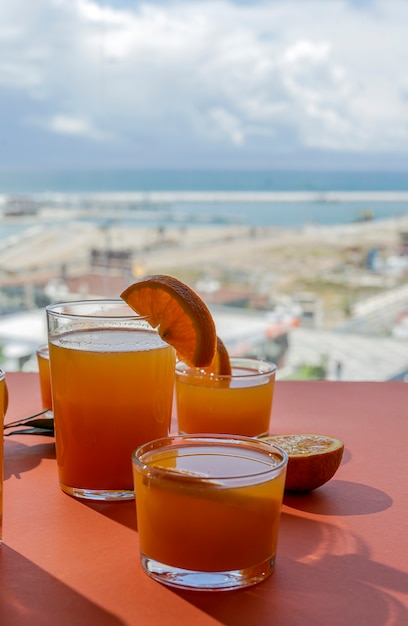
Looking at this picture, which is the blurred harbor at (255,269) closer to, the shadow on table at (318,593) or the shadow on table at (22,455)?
the shadow on table at (22,455)

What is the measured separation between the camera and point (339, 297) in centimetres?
1366

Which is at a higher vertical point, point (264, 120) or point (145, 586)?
point (264, 120)

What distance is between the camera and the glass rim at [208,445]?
576mm

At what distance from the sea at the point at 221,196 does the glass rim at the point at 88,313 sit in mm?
14037

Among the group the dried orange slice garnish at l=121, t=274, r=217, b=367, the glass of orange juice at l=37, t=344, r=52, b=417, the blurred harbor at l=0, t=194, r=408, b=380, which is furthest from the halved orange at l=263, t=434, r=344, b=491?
the blurred harbor at l=0, t=194, r=408, b=380

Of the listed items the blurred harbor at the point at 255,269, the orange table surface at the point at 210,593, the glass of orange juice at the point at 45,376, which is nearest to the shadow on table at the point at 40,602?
the orange table surface at the point at 210,593

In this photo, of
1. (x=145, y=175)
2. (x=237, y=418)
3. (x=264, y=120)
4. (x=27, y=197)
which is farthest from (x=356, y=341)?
(x=145, y=175)

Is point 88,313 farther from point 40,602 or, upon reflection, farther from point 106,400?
point 40,602

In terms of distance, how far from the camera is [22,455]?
0.92m

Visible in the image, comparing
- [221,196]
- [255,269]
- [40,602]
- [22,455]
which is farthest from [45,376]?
[221,196]

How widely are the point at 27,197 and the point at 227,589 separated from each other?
16.8 m

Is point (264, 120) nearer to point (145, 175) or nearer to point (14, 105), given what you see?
point (145, 175)

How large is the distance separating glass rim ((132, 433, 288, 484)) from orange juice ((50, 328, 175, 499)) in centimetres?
10

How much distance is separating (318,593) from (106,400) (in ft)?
0.91
